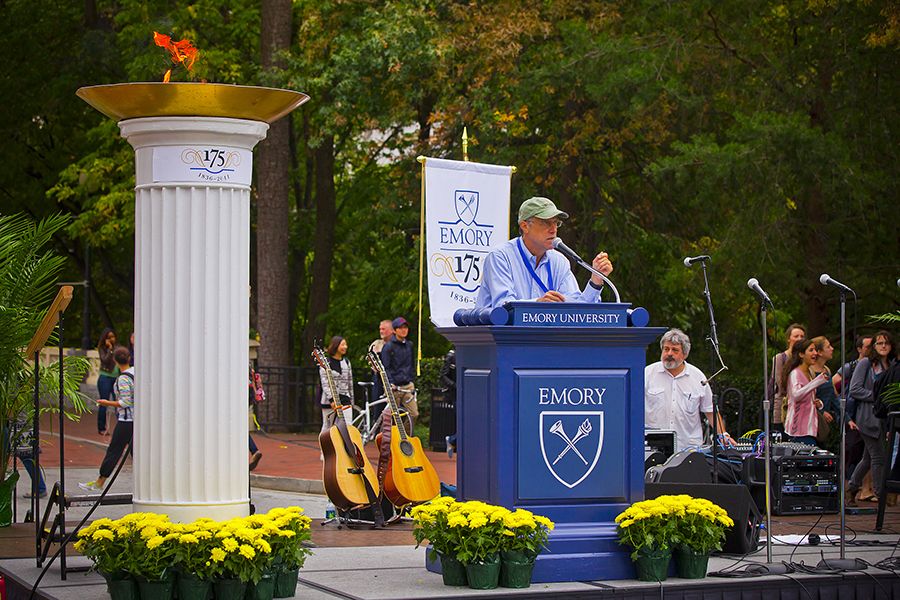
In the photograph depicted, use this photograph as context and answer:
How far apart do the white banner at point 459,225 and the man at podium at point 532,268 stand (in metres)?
3.75

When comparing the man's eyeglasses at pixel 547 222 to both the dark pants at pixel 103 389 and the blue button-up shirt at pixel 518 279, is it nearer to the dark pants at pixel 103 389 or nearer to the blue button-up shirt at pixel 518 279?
the blue button-up shirt at pixel 518 279

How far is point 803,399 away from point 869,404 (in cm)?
65

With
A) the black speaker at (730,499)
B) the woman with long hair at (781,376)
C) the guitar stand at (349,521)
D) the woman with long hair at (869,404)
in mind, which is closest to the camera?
the black speaker at (730,499)

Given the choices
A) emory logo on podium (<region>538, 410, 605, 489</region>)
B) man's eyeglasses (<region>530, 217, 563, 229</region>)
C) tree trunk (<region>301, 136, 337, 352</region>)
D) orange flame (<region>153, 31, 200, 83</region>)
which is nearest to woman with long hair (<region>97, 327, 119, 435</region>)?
tree trunk (<region>301, 136, 337, 352</region>)

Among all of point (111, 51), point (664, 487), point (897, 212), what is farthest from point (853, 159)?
point (111, 51)

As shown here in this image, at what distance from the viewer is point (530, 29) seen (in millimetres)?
23406

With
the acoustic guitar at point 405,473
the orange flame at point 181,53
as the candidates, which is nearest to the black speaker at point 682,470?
the acoustic guitar at point 405,473

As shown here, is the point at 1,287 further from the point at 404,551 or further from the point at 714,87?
the point at 714,87

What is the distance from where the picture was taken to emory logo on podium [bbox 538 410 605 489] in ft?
28.4

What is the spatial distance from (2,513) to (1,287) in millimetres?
1879

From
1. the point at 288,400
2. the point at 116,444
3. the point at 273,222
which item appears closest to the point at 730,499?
the point at 116,444

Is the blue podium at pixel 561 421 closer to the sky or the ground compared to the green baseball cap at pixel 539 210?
closer to the ground

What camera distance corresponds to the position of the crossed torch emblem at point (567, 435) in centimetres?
868

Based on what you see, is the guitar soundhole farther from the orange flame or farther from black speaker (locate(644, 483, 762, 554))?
the orange flame
